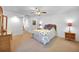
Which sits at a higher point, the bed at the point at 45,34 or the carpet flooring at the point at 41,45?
the bed at the point at 45,34

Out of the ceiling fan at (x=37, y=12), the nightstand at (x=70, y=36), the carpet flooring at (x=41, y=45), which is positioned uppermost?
the ceiling fan at (x=37, y=12)

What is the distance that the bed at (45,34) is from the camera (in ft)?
7.03

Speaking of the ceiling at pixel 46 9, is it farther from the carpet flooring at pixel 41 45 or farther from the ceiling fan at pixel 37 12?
the carpet flooring at pixel 41 45

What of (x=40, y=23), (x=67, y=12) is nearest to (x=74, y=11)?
(x=67, y=12)

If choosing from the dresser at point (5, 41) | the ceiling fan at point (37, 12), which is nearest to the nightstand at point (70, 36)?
the ceiling fan at point (37, 12)

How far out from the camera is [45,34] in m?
2.13

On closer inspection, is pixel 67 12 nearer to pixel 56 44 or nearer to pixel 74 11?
pixel 74 11

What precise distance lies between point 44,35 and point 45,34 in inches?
1.0

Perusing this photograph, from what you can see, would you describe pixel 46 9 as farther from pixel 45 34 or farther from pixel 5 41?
pixel 5 41

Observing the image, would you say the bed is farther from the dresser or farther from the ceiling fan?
the dresser

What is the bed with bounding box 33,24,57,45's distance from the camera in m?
2.14

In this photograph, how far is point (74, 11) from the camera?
2.16 metres

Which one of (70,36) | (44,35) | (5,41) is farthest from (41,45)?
(5,41)
